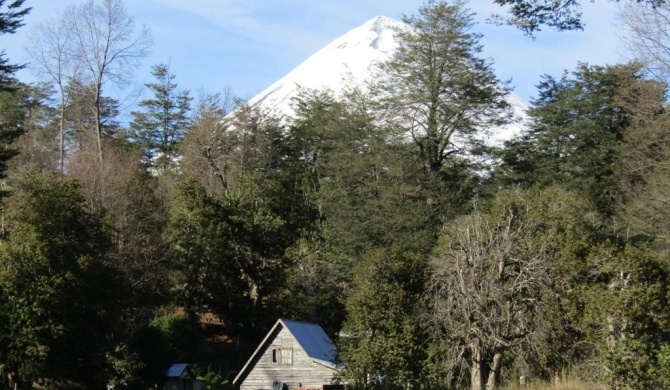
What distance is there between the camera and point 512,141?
45.8 m

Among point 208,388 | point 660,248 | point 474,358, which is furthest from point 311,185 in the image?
point 474,358

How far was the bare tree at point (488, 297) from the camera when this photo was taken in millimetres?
25859

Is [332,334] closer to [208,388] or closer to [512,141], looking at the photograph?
[208,388]

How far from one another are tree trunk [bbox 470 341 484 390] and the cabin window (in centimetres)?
1132

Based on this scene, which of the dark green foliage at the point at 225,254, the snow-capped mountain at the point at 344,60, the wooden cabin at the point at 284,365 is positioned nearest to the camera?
the wooden cabin at the point at 284,365

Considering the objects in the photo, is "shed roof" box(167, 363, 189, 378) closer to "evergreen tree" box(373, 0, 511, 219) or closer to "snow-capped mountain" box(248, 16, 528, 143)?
"evergreen tree" box(373, 0, 511, 219)

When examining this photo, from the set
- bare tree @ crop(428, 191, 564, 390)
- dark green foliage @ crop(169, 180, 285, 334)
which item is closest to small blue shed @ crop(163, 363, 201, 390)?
dark green foliage @ crop(169, 180, 285, 334)

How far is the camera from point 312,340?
36.5 metres

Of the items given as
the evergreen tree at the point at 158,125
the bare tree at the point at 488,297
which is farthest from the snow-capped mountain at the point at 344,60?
the bare tree at the point at 488,297

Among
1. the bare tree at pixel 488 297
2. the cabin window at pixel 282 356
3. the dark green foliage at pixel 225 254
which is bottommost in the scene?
the cabin window at pixel 282 356

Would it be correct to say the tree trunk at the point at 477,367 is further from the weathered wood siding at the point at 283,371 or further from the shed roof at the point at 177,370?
the shed roof at the point at 177,370

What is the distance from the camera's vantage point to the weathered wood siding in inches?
1410

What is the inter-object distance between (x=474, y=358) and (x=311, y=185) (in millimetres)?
24152

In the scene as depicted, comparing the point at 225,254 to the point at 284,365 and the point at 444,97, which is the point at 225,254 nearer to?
the point at 284,365
